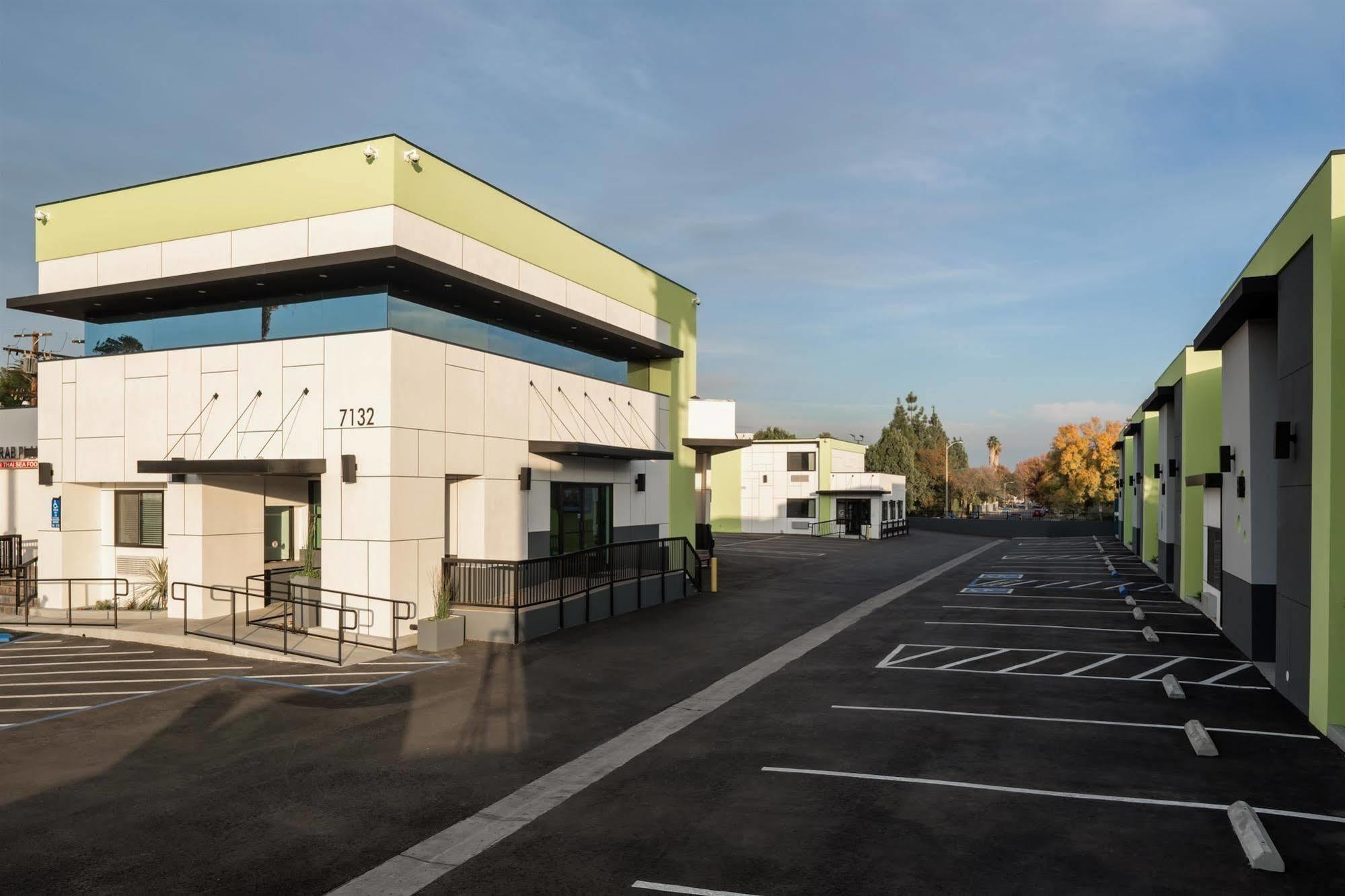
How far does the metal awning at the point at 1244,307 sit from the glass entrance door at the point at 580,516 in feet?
53.3

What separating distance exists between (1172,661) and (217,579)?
2116 centimetres

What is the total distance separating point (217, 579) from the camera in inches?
838

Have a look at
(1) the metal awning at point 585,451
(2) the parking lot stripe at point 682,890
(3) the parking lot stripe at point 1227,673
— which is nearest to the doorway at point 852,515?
(1) the metal awning at point 585,451

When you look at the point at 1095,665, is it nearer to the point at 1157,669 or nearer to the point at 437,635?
the point at 1157,669

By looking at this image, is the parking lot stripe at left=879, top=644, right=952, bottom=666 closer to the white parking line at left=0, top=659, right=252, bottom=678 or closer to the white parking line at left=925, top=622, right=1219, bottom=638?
the white parking line at left=925, top=622, right=1219, bottom=638

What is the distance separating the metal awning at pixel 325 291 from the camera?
1923 cm

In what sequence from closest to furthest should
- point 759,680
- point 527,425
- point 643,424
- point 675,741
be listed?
point 675,741 → point 759,680 → point 527,425 → point 643,424

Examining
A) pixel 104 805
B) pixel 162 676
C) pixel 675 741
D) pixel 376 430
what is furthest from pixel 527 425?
pixel 104 805

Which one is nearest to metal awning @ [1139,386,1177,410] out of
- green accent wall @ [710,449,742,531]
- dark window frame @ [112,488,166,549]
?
dark window frame @ [112,488,166,549]

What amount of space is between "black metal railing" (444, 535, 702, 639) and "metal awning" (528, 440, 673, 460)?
8.38 feet

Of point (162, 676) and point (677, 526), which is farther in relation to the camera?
point (677, 526)

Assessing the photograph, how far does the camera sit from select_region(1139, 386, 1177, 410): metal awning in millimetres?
29375

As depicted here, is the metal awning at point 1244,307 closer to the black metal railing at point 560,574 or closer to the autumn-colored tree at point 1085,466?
the black metal railing at point 560,574

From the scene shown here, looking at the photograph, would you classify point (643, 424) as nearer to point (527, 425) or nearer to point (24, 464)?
point (527, 425)
